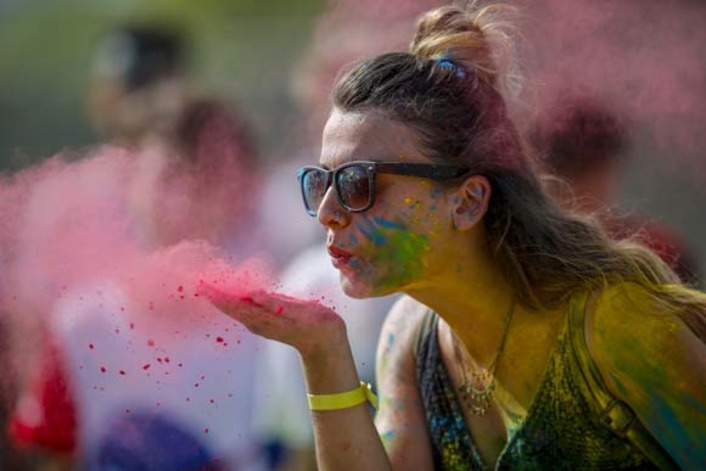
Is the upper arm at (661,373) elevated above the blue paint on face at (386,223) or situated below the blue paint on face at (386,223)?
below

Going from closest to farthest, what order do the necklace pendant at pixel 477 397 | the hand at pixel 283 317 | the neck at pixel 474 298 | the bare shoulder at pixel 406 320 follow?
the hand at pixel 283 317
the neck at pixel 474 298
the necklace pendant at pixel 477 397
the bare shoulder at pixel 406 320

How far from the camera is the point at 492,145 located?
321cm

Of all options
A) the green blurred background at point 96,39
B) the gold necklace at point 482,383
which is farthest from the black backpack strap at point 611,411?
the green blurred background at point 96,39

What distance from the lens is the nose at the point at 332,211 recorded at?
9.99 ft

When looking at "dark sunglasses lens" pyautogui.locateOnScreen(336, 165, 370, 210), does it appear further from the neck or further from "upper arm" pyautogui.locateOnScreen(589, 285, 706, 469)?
"upper arm" pyautogui.locateOnScreen(589, 285, 706, 469)

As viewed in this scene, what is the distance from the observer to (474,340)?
335 centimetres

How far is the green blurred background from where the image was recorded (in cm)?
873

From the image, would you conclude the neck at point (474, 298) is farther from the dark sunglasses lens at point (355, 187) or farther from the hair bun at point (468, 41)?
the hair bun at point (468, 41)

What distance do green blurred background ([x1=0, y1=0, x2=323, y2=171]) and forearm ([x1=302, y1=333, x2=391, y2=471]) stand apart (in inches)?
198

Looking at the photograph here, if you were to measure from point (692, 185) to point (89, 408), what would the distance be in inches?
90.9

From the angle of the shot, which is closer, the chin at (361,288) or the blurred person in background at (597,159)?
the chin at (361,288)

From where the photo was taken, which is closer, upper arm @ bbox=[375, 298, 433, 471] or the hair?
the hair

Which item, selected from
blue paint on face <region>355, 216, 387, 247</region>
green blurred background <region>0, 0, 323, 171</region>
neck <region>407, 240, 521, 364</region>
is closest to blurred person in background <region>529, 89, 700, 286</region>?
neck <region>407, 240, 521, 364</region>

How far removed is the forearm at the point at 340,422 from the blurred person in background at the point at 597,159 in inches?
44.2
